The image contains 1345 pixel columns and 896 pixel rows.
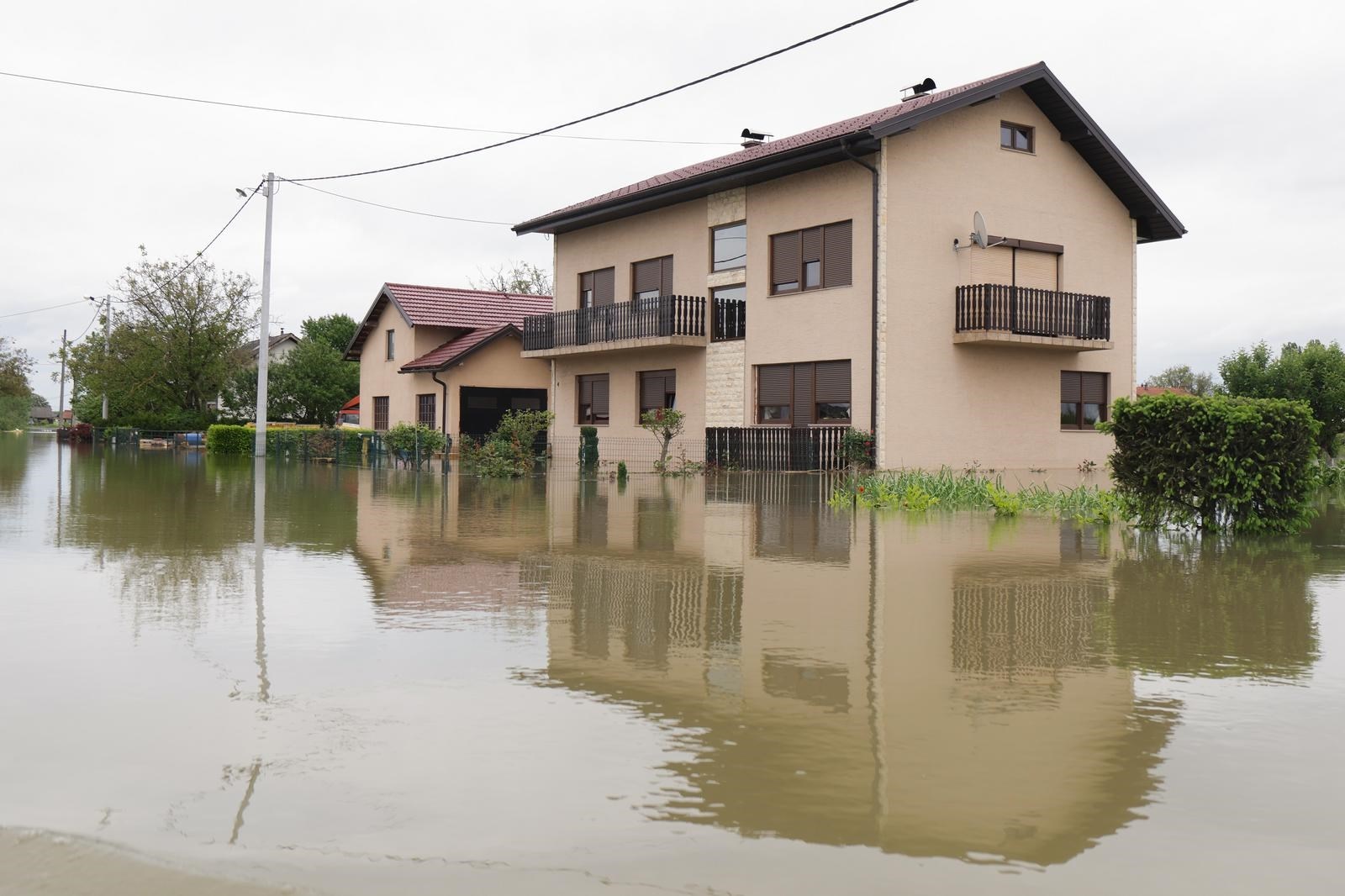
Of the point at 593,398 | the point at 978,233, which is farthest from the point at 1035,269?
the point at 593,398

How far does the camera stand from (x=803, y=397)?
88.3 ft

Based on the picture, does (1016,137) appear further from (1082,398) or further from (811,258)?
(1082,398)

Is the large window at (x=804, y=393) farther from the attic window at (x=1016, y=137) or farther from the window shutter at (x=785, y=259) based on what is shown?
the attic window at (x=1016, y=137)

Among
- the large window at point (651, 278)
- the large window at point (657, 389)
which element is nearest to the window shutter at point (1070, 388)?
the large window at point (657, 389)

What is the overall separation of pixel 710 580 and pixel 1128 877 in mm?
5965

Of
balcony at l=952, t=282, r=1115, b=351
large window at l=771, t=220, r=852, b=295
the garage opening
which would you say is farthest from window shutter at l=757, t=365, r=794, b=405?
the garage opening

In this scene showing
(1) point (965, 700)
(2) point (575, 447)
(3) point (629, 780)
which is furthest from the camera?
(2) point (575, 447)

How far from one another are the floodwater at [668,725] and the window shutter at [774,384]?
16982mm

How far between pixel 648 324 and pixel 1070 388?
1056 centimetres

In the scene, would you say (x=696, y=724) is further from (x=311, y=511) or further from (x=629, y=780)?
(x=311, y=511)

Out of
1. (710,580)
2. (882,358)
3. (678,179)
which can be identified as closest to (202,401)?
(678,179)

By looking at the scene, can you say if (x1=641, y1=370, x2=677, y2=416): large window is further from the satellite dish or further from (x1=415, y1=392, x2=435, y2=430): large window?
(x1=415, y1=392, x2=435, y2=430): large window

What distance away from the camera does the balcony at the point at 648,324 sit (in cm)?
2922

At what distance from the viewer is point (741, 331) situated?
28766 mm
